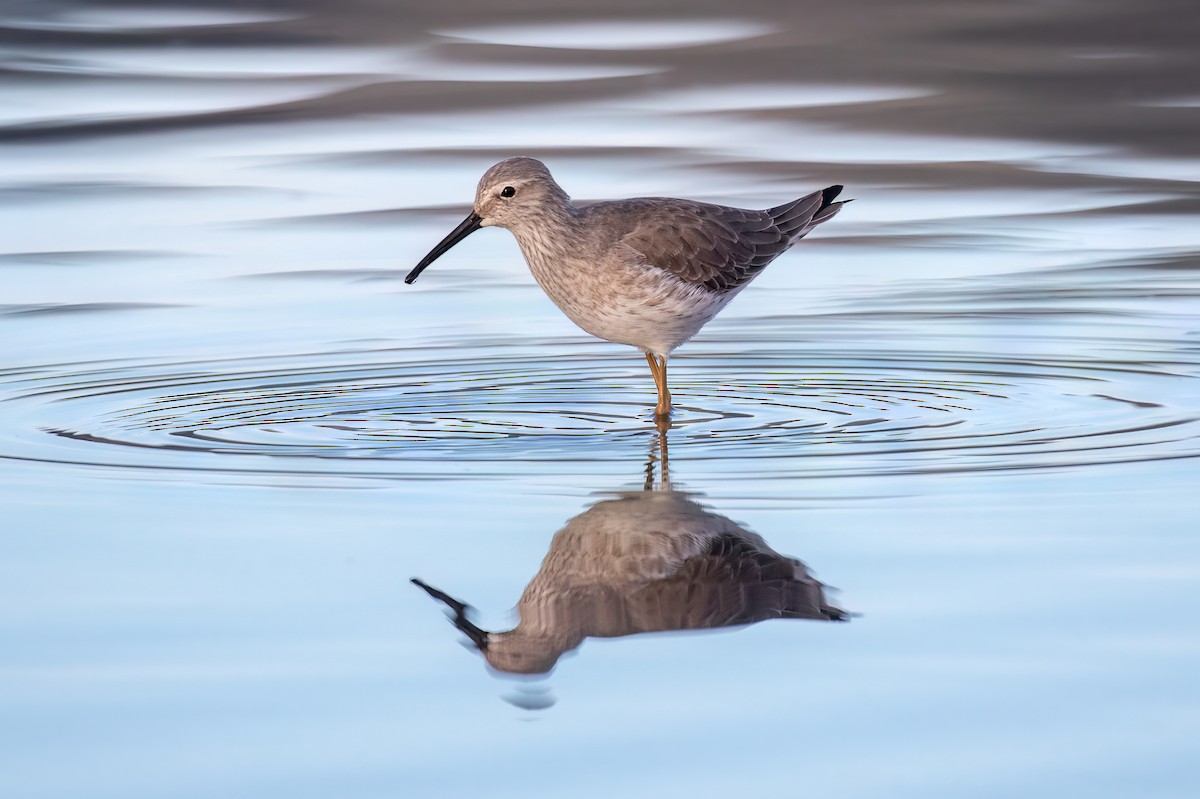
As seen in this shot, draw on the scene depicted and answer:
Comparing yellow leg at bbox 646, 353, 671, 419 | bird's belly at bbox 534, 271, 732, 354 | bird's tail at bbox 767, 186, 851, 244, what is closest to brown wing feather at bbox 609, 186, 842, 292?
bird's tail at bbox 767, 186, 851, 244

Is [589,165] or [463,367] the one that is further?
[589,165]

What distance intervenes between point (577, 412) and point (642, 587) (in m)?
3.13

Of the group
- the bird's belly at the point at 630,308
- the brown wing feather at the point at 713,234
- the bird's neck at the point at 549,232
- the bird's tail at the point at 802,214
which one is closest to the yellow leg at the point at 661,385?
the bird's belly at the point at 630,308

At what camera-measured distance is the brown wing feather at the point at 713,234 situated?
10.0 meters

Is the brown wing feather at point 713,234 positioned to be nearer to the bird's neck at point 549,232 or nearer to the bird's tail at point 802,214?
the bird's tail at point 802,214

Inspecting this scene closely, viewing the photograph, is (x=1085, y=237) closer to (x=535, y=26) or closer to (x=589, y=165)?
(x=589, y=165)

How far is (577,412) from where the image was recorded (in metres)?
9.28

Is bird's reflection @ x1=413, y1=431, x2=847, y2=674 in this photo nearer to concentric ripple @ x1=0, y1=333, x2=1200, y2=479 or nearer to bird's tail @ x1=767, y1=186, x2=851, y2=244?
concentric ripple @ x1=0, y1=333, x2=1200, y2=479

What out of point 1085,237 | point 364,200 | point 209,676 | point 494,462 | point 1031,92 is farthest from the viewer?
point 1031,92

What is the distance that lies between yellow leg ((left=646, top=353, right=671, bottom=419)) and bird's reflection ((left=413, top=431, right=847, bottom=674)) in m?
2.23

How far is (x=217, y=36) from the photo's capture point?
22.9 metres

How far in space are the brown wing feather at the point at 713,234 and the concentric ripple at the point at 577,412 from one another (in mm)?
533

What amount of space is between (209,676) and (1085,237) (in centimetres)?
962

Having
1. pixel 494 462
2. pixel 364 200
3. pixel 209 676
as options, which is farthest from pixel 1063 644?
pixel 364 200
